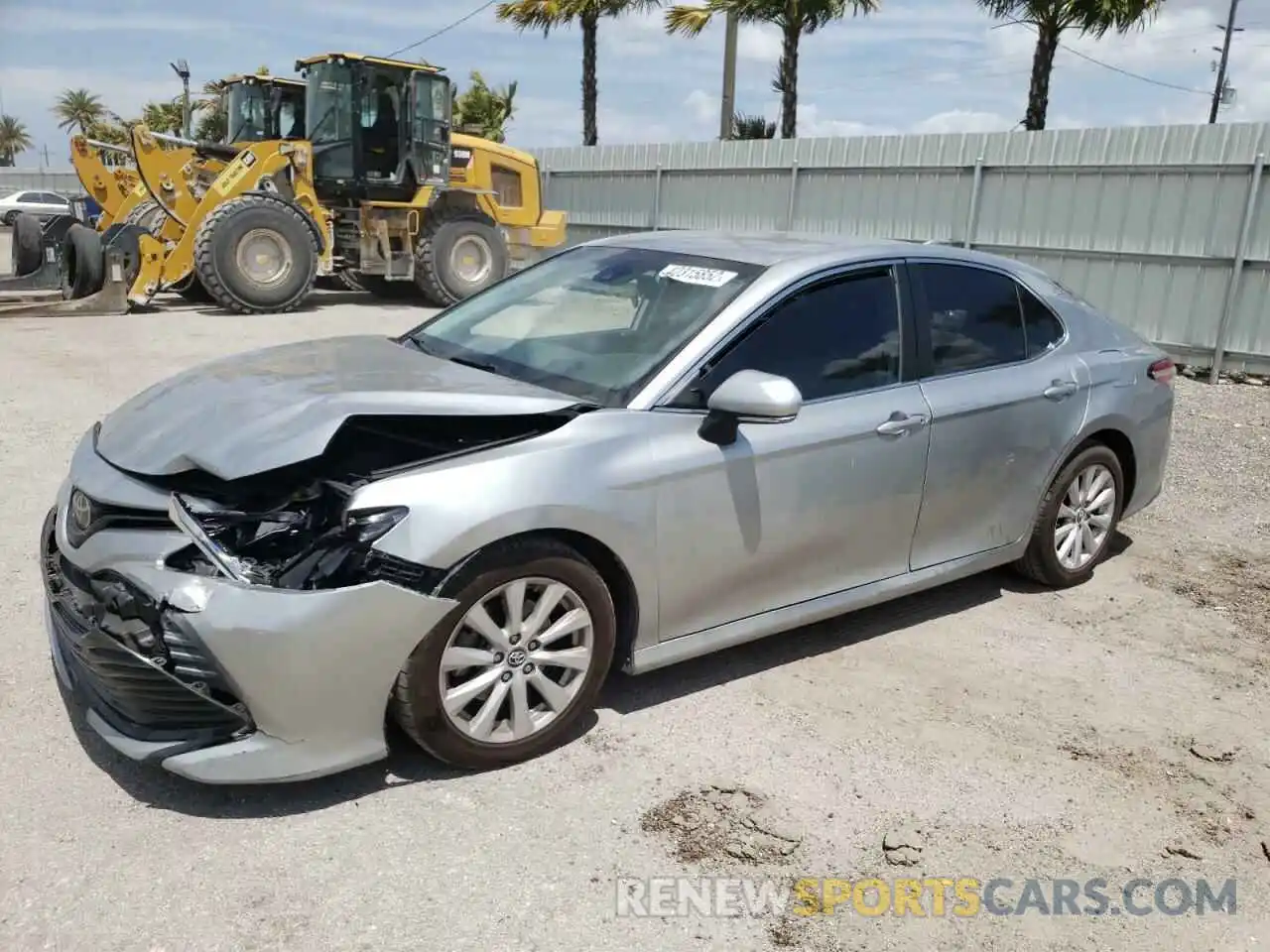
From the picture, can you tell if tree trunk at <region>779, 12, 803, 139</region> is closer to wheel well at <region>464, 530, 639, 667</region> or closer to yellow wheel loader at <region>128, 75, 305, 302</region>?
yellow wheel loader at <region>128, 75, 305, 302</region>

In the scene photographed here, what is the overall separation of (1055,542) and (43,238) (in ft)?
45.6

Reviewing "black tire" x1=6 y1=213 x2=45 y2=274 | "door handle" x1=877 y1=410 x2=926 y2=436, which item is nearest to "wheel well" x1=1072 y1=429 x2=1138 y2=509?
"door handle" x1=877 y1=410 x2=926 y2=436

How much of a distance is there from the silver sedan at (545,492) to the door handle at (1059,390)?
0.5 inches

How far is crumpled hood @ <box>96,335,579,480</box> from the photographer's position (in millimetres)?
3066

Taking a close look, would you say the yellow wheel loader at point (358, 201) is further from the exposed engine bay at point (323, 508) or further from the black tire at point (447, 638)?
the black tire at point (447, 638)

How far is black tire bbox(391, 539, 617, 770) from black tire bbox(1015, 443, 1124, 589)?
7.87ft

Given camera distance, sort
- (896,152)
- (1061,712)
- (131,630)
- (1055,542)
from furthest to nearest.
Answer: (896,152)
(1055,542)
(1061,712)
(131,630)

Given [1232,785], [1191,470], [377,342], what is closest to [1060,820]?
[1232,785]

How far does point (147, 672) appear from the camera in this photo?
9.21 ft

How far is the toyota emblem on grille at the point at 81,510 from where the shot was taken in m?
3.25

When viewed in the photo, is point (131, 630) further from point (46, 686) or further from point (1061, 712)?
point (1061, 712)

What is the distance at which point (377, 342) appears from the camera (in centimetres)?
440

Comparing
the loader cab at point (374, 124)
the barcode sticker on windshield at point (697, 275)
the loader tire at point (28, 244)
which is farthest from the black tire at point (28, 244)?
the barcode sticker on windshield at point (697, 275)

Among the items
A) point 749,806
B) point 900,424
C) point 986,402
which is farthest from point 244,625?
point 986,402
